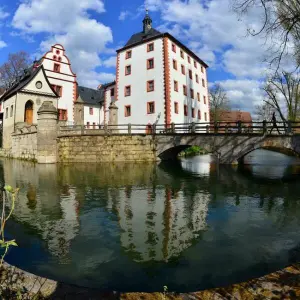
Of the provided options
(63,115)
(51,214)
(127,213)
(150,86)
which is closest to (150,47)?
(150,86)

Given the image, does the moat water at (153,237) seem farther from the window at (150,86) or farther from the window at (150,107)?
the window at (150,86)

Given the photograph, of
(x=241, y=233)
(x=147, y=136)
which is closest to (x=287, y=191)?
(x=241, y=233)

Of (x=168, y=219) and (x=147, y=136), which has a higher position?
(x=147, y=136)

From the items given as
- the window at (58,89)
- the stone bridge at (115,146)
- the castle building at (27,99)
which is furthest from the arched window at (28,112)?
the stone bridge at (115,146)

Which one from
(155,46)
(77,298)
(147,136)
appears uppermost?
(155,46)

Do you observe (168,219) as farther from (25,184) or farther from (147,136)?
(147,136)

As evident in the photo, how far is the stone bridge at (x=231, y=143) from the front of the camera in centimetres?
1917

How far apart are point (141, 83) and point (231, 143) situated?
17800 mm

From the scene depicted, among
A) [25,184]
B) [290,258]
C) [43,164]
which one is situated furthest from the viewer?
[43,164]

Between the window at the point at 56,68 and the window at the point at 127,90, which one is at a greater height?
the window at the point at 56,68

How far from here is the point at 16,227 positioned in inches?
246

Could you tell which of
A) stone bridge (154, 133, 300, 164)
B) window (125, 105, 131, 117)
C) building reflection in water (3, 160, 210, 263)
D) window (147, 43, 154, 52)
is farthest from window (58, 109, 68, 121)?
building reflection in water (3, 160, 210, 263)

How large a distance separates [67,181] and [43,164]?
9771 mm

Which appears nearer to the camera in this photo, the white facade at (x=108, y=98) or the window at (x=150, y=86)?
the window at (x=150, y=86)
